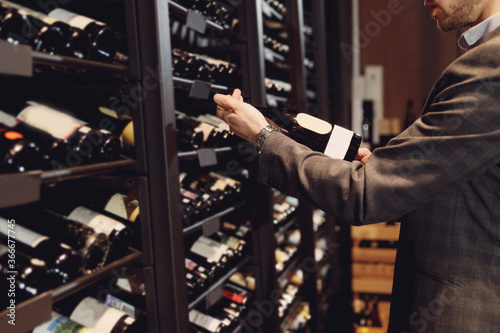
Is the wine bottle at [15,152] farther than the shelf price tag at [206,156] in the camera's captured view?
No

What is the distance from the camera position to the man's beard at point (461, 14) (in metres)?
1.15

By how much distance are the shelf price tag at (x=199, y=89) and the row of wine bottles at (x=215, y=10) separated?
1.07 feet

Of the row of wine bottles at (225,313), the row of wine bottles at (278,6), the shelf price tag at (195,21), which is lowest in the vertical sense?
the row of wine bottles at (225,313)

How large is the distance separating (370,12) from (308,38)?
4.88 feet

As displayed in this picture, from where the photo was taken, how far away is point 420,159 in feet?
3.29

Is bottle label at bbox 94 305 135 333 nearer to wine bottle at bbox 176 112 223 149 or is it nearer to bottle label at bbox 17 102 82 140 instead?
bottle label at bbox 17 102 82 140

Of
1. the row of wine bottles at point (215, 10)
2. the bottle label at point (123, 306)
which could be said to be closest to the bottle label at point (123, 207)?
the bottle label at point (123, 306)

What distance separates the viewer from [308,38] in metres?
3.58

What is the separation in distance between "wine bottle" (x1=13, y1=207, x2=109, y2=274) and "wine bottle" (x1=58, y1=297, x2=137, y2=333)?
0.16m

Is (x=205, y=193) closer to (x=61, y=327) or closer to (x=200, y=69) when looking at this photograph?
(x=200, y=69)

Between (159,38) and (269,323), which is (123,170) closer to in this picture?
(159,38)

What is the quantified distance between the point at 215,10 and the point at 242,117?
2.30 feet

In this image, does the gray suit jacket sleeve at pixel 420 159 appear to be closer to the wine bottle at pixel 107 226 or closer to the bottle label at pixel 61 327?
the wine bottle at pixel 107 226

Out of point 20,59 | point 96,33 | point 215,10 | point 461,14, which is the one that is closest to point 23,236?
point 20,59
